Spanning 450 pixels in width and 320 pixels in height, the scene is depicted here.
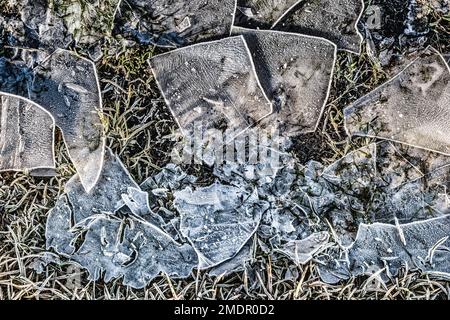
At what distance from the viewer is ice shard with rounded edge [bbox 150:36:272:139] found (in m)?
1.42

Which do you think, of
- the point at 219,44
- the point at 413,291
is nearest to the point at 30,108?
the point at 219,44

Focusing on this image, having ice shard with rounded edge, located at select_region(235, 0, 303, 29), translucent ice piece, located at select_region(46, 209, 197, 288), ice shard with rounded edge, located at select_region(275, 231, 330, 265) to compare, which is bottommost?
translucent ice piece, located at select_region(46, 209, 197, 288)

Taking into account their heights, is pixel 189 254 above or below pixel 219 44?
below

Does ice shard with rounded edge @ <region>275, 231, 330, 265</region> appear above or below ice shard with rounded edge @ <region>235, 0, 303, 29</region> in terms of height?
below

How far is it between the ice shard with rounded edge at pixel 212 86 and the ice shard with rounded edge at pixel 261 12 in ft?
0.28

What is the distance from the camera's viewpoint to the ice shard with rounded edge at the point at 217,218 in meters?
1.43

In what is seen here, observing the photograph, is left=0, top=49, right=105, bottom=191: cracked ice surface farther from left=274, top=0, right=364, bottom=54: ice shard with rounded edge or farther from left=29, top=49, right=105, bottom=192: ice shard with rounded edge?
left=274, top=0, right=364, bottom=54: ice shard with rounded edge

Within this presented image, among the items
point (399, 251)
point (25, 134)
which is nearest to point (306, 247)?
point (399, 251)

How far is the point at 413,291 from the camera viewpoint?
4.64 feet

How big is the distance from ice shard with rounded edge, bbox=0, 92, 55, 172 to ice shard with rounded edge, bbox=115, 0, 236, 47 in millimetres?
365

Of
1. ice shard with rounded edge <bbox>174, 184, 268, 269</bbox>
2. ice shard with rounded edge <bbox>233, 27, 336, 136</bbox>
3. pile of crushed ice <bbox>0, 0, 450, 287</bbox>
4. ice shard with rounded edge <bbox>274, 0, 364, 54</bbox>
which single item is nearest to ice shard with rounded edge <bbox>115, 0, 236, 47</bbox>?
pile of crushed ice <bbox>0, 0, 450, 287</bbox>

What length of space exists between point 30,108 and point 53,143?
0.13m
